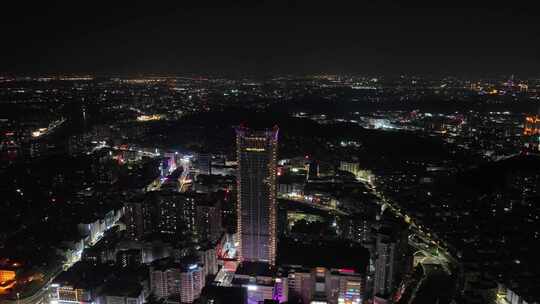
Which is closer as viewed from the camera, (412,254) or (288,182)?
(412,254)

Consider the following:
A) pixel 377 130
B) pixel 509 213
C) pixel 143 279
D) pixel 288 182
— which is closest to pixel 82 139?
pixel 288 182

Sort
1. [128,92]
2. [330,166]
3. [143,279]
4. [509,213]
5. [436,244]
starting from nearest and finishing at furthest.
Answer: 1. [143,279]
2. [436,244]
3. [509,213]
4. [330,166]
5. [128,92]

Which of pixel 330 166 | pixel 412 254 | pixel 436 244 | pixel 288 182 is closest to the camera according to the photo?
pixel 412 254

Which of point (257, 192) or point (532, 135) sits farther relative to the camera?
point (532, 135)

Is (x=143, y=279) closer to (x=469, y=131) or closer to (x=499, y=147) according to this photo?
(x=499, y=147)

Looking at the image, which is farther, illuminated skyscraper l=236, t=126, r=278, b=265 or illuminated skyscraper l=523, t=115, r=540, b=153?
illuminated skyscraper l=523, t=115, r=540, b=153

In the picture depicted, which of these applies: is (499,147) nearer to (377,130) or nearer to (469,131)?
(469,131)

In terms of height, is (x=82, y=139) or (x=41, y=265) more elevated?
(x=82, y=139)

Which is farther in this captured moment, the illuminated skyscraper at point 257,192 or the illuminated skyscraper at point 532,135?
the illuminated skyscraper at point 532,135
